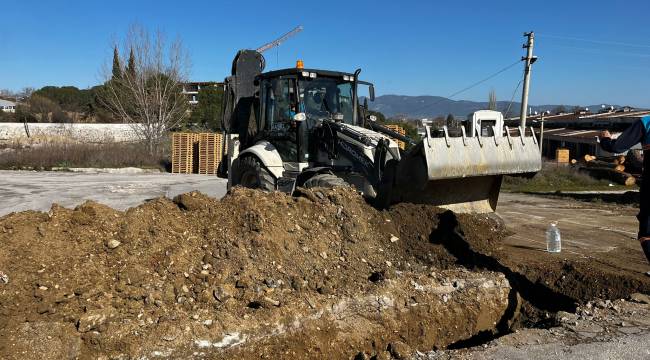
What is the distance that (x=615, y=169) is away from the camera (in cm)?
2017

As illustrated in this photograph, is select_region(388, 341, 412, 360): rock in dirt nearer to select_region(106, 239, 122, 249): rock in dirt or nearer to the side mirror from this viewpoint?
select_region(106, 239, 122, 249): rock in dirt

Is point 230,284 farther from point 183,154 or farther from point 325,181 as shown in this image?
point 183,154

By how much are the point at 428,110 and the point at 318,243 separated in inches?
2558

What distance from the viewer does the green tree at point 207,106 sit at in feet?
136

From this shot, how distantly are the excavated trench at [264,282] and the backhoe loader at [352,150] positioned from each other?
22.8 inches

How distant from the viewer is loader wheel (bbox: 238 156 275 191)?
8.41 metres

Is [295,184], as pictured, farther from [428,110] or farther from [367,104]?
[428,110]

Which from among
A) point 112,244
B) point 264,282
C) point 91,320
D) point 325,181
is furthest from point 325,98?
point 91,320

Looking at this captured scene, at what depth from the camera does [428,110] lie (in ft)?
225

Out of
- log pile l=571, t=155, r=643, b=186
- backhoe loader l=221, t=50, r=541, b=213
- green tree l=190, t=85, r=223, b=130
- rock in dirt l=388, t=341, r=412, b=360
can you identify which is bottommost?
rock in dirt l=388, t=341, r=412, b=360

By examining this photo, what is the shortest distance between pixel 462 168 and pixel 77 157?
2210 cm

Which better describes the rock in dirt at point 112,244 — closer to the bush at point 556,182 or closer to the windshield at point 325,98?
the windshield at point 325,98

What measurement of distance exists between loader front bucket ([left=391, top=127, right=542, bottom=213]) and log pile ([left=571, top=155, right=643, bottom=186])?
13083mm

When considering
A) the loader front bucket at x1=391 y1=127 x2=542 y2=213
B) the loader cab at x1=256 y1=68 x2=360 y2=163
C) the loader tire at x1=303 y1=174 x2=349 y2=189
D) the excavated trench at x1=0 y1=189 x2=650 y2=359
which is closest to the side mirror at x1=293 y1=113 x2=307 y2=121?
the loader cab at x1=256 y1=68 x2=360 y2=163
